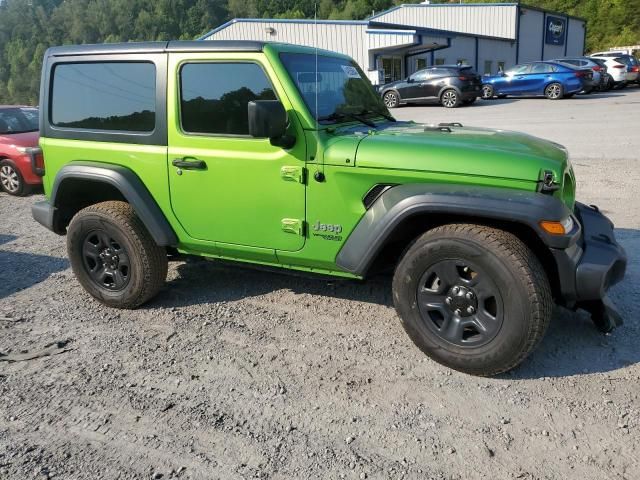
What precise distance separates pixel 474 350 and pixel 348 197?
3.84 ft

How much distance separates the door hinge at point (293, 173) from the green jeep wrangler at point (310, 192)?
→ 0.01 metres

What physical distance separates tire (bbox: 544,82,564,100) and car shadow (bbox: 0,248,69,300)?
20.1m

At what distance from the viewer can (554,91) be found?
21.0 metres

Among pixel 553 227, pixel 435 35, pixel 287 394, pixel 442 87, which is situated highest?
pixel 435 35

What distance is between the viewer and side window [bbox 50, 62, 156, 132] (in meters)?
3.91

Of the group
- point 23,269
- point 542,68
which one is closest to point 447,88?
point 542,68

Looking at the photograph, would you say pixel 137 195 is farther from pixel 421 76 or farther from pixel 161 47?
pixel 421 76

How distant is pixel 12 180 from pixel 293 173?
23.7 feet

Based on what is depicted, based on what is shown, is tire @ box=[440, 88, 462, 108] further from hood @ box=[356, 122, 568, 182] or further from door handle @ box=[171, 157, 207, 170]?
door handle @ box=[171, 157, 207, 170]

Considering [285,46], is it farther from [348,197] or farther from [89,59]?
[89,59]

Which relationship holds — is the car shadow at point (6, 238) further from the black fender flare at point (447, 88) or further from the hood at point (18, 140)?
the black fender flare at point (447, 88)

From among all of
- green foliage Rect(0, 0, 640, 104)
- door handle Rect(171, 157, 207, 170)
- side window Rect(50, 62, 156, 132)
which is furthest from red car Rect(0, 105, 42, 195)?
green foliage Rect(0, 0, 640, 104)

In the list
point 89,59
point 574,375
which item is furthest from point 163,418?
point 89,59

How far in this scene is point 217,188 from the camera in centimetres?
373
